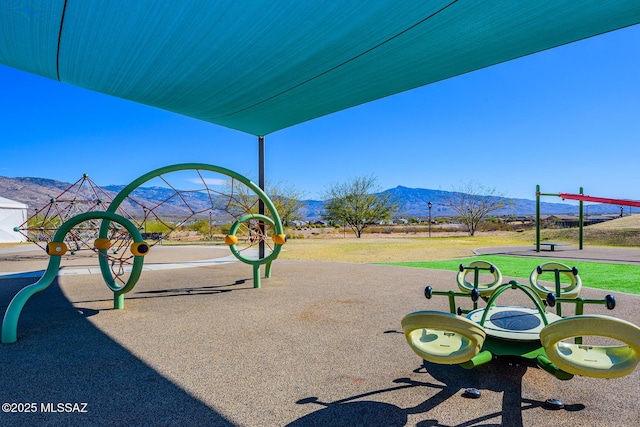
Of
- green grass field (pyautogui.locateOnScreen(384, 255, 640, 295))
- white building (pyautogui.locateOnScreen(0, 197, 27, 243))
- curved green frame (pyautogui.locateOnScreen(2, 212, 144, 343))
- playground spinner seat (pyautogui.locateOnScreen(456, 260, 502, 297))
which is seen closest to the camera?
curved green frame (pyautogui.locateOnScreen(2, 212, 144, 343))

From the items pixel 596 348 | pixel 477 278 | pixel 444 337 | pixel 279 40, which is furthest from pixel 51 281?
pixel 596 348

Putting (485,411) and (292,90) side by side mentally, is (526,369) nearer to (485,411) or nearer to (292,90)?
(485,411)

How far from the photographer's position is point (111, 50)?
4.30 m

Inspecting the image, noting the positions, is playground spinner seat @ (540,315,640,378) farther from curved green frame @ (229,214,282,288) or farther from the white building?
the white building

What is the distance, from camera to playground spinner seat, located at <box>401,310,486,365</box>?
266 centimetres

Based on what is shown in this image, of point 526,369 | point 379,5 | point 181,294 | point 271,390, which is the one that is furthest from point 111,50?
point 526,369

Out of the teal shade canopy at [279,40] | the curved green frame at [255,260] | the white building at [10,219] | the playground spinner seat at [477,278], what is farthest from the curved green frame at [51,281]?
the white building at [10,219]

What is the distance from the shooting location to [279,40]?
407 centimetres

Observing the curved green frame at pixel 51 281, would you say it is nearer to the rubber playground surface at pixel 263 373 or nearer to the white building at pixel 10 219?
the rubber playground surface at pixel 263 373

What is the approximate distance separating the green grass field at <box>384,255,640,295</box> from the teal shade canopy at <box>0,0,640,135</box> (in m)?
6.78

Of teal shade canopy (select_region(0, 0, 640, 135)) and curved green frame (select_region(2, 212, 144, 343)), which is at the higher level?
teal shade canopy (select_region(0, 0, 640, 135))

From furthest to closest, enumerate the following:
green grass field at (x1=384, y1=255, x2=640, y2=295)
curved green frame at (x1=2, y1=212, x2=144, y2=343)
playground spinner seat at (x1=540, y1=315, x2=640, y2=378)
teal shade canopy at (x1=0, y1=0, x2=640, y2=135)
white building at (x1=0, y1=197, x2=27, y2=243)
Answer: white building at (x1=0, y1=197, x2=27, y2=243) < green grass field at (x1=384, y1=255, x2=640, y2=295) < curved green frame at (x1=2, y1=212, x2=144, y2=343) < teal shade canopy at (x1=0, y1=0, x2=640, y2=135) < playground spinner seat at (x1=540, y1=315, x2=640, y2=378)

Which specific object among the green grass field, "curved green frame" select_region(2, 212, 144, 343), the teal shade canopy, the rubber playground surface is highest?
the teal shade canopy

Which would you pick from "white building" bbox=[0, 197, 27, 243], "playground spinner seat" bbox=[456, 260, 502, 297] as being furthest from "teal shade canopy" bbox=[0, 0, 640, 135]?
"white building" bbox=[0, 197, 27, 243]
